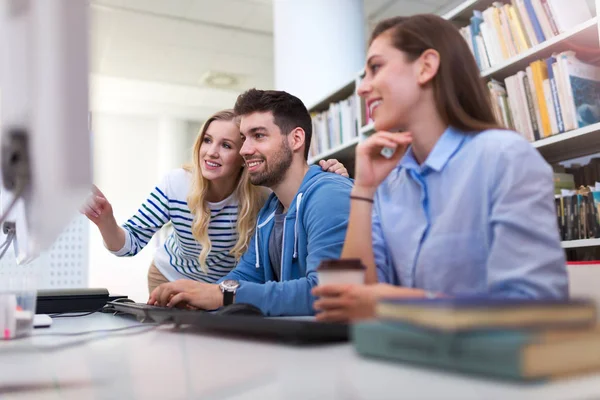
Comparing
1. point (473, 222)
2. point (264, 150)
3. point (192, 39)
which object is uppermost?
point (192, 39)

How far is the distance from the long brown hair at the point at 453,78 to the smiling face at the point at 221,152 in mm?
1005

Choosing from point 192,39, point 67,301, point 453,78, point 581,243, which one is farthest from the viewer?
point 192,39

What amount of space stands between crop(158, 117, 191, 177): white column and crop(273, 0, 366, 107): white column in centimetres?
377

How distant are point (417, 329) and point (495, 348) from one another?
0.22ft

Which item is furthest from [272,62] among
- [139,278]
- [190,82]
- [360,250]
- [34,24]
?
[34,24]

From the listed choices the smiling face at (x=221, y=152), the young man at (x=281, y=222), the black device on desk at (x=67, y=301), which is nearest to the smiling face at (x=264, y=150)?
the young man at (x=281, y=222)

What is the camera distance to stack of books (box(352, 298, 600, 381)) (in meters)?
0.36

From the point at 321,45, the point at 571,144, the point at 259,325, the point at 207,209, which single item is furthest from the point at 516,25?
the point at 259,325

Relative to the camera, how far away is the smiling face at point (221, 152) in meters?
1.96

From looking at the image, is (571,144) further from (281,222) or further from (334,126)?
(334,126)

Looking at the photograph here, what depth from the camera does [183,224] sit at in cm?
203

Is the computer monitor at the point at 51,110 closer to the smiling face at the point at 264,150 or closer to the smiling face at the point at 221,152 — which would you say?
the smiling face at the point at 264,150

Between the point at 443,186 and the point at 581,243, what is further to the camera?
the point at 581,243

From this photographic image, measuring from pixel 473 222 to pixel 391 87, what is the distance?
325mm
